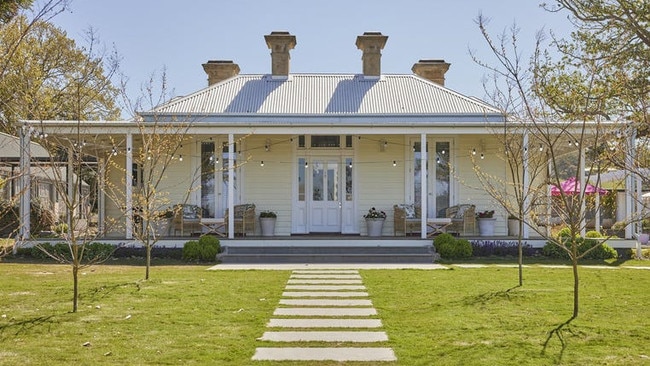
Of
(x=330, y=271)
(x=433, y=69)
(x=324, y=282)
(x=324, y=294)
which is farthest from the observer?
(x=433, y=69)

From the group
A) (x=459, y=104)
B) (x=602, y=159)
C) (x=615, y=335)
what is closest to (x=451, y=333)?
(x=615, y=335)

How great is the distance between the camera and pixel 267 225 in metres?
18.9

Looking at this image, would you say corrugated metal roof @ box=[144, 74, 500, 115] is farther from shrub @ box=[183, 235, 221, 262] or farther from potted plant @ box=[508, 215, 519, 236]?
shrub @ box=[183, 235, 221, 262]

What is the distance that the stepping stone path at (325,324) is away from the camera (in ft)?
21.3

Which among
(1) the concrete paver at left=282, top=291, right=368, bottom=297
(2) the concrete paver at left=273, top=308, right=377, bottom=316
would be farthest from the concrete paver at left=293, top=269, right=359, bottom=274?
(2) the concrete paver at left=273, top=308, right=377, bottom=316

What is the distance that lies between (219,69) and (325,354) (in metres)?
19.6

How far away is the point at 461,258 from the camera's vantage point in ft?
54.2

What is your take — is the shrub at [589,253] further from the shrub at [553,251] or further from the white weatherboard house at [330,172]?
the white weatherboard house at [330,172]

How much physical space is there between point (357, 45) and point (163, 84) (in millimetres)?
11054

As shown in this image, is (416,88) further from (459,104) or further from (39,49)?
(39,49)

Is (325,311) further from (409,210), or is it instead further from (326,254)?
(409,210)

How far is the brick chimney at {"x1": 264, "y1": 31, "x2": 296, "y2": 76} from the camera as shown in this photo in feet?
75.3

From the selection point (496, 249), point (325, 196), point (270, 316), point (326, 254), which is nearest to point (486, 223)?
point (496, 249)

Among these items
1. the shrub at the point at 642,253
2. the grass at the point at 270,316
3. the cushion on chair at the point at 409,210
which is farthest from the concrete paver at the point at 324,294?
the shrub at the point at 642,253
